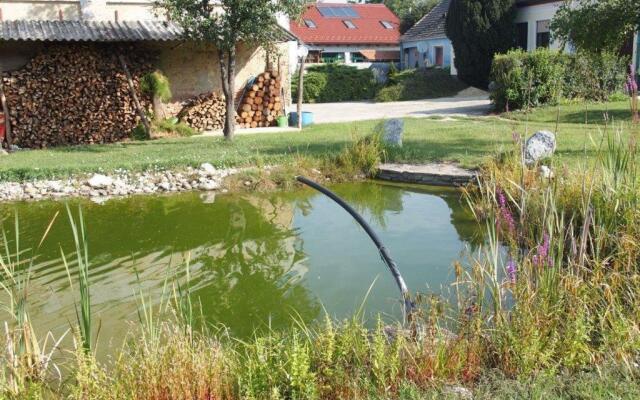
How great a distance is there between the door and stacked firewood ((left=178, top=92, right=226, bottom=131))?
18238 millimetres

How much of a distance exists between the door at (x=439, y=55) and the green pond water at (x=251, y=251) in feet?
78.6

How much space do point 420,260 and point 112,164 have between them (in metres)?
6.39

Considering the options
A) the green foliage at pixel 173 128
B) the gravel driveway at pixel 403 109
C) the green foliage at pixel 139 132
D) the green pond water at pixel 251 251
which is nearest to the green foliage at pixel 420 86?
the gravel driveway at pixel 403 109

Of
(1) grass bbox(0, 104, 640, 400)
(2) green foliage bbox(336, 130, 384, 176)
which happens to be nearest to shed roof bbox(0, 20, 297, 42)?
(2) green foliage bbox(336, 130, 384, 176)

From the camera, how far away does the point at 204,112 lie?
1680cm

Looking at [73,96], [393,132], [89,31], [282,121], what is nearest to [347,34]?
[282,121]

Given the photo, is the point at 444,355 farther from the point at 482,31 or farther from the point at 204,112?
the point at 482,31

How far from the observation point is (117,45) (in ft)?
49.9

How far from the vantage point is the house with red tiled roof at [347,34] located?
38719 millimetres

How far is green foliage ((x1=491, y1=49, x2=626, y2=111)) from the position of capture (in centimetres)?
1781

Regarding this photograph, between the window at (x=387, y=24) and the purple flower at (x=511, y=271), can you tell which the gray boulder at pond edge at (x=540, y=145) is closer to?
the purple flower at (x=511, y=271)

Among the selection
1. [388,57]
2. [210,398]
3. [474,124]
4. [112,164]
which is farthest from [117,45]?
[388,57]

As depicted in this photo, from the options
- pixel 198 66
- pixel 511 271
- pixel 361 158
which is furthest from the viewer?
pixel 198 66

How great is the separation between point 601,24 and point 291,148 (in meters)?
5.92
